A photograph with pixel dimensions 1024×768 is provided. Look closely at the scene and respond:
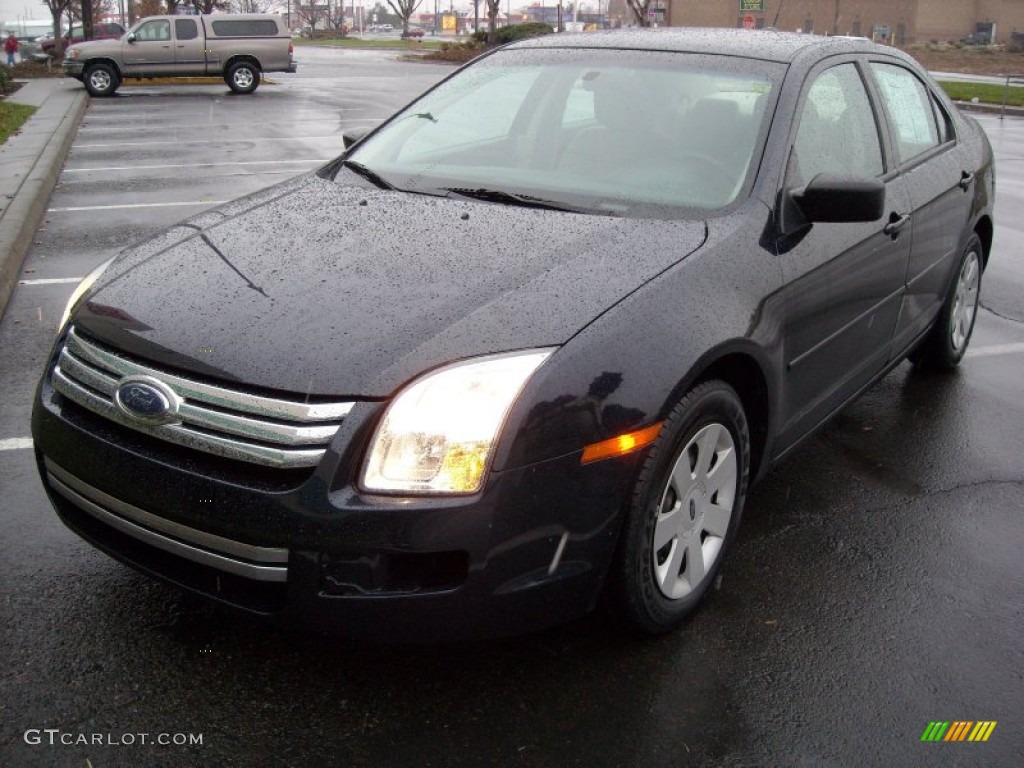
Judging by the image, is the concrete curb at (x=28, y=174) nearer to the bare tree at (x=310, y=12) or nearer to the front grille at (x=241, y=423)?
the front grille at (x=241, y=423)

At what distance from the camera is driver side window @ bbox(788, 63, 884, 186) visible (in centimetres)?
356

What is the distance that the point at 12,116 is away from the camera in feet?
55.1

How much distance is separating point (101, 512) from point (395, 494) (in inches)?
33.9

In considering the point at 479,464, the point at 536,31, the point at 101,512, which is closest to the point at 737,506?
the point at 479,464

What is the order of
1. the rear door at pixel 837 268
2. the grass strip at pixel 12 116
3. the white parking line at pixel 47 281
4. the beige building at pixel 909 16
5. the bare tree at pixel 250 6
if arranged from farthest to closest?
A: the bare tree at pixel 250 6 → the beige building at pixel 909 16 → the grass strip at pixel 12 116 → the white parking line at pixel 47 281 → the rear door at pixel 837 268

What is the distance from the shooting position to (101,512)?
269 centimetres

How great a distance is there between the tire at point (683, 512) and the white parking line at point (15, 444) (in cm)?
276

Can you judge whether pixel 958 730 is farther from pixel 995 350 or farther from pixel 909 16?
pixel 909 16

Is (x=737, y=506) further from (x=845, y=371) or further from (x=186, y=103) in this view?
(x=186, y=103)

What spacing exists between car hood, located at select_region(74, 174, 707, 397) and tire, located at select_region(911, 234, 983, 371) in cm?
248

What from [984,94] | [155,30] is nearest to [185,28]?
[155,30]

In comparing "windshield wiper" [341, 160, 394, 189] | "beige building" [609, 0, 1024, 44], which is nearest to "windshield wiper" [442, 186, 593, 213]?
"windshield wiper" [341, 160, 394, 189]

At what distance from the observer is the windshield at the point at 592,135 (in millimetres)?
3416

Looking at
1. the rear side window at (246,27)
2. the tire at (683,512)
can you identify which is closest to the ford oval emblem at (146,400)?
the tire at (683,512)
